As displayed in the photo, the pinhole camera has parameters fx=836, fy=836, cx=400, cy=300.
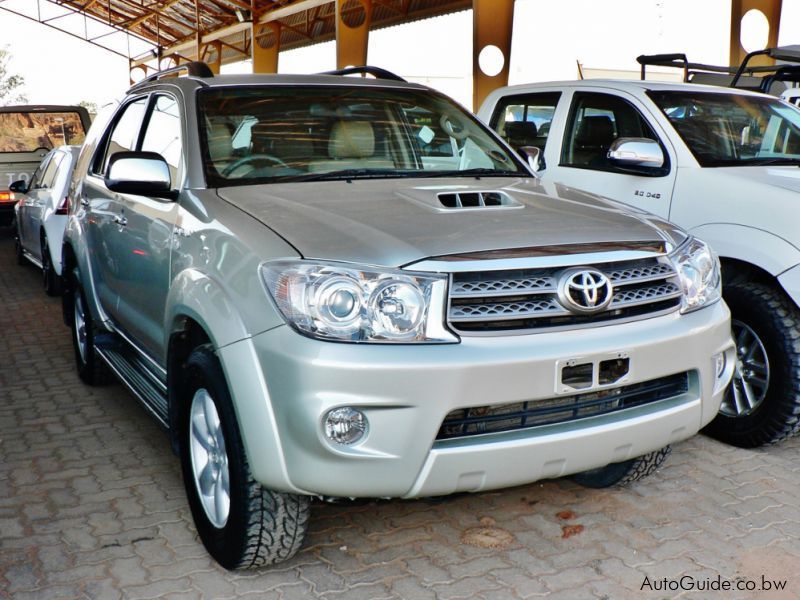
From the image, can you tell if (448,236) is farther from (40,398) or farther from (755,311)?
(40,398)

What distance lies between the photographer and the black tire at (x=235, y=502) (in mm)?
2637

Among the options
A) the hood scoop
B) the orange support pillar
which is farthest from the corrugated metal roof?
the hood scoop

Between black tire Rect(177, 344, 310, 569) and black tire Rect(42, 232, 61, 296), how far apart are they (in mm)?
6160

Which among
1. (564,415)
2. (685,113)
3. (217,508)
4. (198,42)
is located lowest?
(217,508)

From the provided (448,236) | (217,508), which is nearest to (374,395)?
(448,236)

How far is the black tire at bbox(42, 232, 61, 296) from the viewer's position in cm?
850

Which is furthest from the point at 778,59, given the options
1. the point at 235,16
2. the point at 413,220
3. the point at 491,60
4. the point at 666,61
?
the point at 235,16

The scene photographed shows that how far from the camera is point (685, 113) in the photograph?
4.98 m

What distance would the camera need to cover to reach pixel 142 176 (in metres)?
3.22

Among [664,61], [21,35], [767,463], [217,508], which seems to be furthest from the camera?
[21,35]

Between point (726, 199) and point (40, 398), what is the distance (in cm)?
407

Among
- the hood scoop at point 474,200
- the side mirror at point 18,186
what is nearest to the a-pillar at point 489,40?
the side mirror at point 18,186

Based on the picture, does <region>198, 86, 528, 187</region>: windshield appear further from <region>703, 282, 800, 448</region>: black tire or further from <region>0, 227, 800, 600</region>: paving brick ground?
<region>0, 227, 800, 600</region>: paving brick ground

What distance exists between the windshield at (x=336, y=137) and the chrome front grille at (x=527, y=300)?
1171 mm
